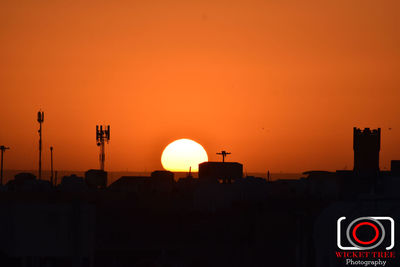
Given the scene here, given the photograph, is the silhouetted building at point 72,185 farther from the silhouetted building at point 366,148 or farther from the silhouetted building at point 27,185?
the silhouetted building at point 366,148

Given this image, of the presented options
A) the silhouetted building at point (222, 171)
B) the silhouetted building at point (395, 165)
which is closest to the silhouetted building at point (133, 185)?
the silhouetted building at point (222, 171)

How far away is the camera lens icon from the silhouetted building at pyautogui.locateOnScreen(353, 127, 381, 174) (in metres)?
33.9

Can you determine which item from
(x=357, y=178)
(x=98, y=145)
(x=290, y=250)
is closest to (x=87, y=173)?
(x=98, y=145)

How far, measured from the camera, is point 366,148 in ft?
198

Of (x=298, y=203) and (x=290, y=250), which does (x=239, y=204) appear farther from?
(x=290, y=250)

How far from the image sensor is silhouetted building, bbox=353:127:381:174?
189 ft

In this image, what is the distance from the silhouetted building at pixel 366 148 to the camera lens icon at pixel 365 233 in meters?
33.9

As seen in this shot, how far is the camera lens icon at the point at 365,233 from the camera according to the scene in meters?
22.1

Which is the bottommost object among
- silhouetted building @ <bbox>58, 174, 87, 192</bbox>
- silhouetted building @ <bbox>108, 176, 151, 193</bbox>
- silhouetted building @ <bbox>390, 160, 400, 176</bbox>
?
silhouetted building @ <bbox>108, 176, 151, 193</bbox>

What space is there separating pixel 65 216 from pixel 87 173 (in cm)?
5097

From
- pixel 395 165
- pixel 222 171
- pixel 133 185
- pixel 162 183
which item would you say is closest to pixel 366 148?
pixel 395 165

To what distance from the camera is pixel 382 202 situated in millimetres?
21688

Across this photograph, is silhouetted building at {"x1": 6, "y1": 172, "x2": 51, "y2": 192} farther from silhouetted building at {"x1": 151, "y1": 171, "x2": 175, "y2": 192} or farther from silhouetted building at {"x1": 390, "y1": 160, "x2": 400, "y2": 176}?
silhouetted building at {"x1": 390, "y1": 160, "x2": 400, "y2": 176}

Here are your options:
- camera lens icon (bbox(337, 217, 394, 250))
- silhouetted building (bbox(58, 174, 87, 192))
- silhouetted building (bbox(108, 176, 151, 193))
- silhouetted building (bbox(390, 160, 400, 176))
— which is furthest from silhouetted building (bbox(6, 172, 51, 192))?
camera lens icon (bbox(337, 217, 394, 250))
